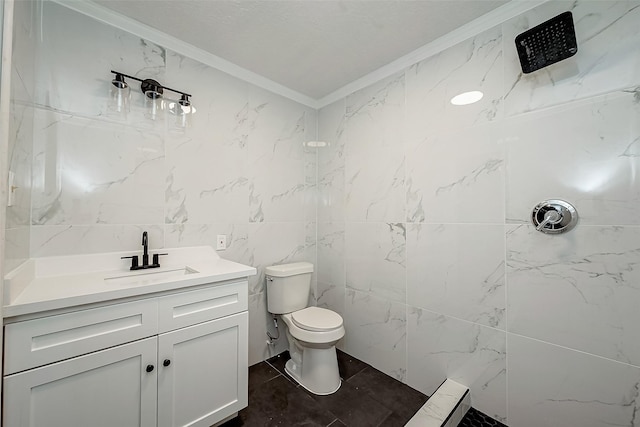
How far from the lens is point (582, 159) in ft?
3.77

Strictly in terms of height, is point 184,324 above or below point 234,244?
below

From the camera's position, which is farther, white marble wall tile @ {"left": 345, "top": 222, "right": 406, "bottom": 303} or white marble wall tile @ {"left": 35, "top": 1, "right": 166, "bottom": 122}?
white marble wall tile @ {"left": 345, "top": 222, "right": 406, "bottom": 303}

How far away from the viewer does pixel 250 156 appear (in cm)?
201

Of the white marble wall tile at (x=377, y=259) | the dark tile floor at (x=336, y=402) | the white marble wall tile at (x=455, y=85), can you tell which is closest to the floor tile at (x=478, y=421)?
the dark tile floor at (x=336, y=402)

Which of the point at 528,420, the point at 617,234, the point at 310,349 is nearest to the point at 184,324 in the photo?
the point at 310,349

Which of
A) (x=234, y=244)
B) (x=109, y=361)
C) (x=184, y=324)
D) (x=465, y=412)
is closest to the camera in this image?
(x=109, y=361)

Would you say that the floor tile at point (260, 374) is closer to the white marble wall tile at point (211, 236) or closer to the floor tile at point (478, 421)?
the white marble wall tile at point (211, 236)

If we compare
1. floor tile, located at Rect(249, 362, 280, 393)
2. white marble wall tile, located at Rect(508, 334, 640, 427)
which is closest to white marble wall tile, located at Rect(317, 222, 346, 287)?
floor tile, located at Rect(249, 362, 280, 393)

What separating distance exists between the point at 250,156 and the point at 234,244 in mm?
700

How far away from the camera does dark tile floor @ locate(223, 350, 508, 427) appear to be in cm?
147

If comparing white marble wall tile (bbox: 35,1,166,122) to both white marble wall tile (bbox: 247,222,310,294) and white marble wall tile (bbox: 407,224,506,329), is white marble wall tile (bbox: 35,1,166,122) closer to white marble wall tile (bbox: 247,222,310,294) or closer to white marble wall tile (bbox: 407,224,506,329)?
white marble wall tile (bbox: 247,222,310,294)

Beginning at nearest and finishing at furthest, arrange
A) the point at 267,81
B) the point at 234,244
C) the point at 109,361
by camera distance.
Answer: the point at 109,361 < the point at 234,244 < the point at 267,81

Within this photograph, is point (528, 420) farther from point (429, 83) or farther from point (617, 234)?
point (429, 83)

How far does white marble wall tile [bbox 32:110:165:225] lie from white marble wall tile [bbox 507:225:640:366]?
6.89 feet
